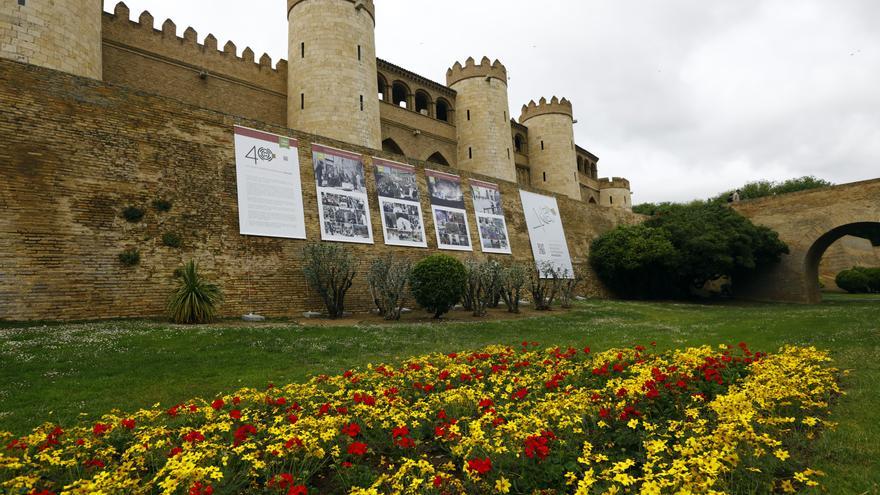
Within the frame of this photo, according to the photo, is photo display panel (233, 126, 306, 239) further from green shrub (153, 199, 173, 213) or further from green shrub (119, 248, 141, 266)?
green shrub (119, 248, 141, 266)

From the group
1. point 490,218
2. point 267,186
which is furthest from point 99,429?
point 490,218

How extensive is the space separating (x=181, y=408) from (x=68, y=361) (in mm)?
3971

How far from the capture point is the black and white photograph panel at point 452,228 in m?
19.5

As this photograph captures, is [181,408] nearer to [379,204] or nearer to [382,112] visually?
[379,204]

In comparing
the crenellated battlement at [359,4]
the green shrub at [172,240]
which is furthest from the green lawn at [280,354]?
the crenellated battlement at [359,4]

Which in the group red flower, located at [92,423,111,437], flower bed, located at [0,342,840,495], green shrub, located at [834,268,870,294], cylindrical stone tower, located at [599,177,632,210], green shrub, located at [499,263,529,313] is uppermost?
cylindrical stone tower, located at [599,177,632,210]

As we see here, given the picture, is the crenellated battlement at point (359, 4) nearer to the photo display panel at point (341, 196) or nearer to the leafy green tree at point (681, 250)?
the photo display panel at point (341, 196)

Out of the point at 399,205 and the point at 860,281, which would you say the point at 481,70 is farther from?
the point at 860,281

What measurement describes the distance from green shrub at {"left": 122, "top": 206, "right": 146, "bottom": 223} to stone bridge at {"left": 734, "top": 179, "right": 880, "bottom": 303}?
31091mm

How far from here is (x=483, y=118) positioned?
A: 34750mm

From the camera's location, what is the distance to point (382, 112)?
30859 millimetres

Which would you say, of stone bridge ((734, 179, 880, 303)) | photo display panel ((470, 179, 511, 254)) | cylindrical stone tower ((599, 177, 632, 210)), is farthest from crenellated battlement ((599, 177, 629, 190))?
photo display panel ((470, 179, 511, 254))

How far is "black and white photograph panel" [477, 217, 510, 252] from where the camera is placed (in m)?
21.2

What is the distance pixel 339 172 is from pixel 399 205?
2.68 metres
